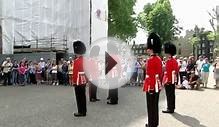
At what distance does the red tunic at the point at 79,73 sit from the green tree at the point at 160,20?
138 ft

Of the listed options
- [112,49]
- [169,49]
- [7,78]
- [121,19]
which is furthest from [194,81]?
[121,19]

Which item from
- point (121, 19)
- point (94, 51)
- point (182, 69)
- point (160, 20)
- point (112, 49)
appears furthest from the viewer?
point (160, 20)

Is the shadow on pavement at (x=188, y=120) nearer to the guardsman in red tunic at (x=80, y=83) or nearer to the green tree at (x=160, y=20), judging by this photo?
the guardsman in red tunic at (x=80, y=83)

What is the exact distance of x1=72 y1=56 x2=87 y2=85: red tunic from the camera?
459 inches

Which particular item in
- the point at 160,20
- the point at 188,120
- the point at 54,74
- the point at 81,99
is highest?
the point at 160,20

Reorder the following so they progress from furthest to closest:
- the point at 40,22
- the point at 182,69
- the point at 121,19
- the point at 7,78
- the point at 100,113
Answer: the point at 121,19
the point at 40,22
the point at 7,78
the point at 182,69
the point at 100,113

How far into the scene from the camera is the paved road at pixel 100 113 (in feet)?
34.1

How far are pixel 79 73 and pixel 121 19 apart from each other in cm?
3092

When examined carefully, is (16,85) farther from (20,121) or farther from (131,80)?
(20,121)

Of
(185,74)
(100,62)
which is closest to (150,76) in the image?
(100,62)

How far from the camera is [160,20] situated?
54.6 meters

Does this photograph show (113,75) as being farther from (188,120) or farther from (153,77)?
(153,77)

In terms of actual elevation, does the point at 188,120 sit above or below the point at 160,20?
below

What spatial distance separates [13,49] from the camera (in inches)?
1177
